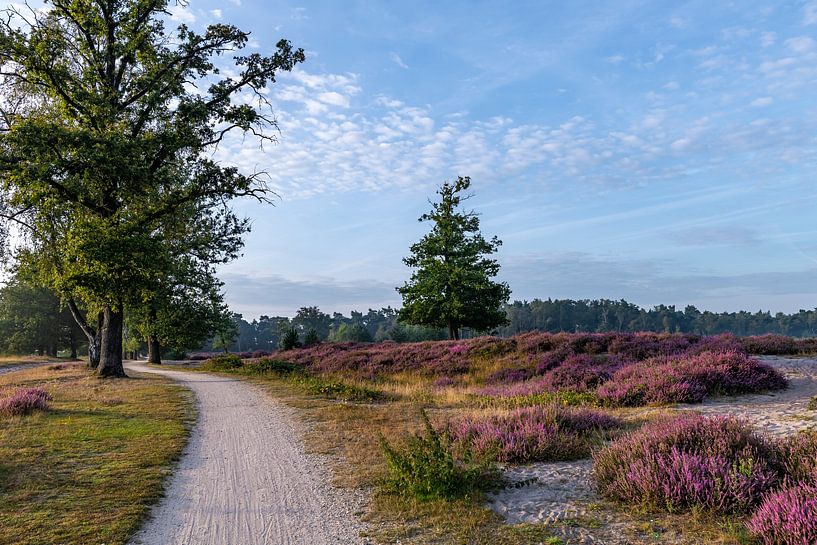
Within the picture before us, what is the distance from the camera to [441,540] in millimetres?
4406

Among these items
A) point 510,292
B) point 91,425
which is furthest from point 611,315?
point 91,425

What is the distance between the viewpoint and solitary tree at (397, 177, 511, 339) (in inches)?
1288

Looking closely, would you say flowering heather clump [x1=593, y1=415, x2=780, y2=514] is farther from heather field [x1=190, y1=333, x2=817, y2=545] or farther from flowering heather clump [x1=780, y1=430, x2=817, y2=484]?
flowering heather clump [x1=780, y1=430, x2=817, y2=484]

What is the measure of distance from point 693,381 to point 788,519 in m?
8.22

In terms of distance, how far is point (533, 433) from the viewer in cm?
694

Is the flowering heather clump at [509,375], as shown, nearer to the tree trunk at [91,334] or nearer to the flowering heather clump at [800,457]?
the flowering heather clump at [800,457]

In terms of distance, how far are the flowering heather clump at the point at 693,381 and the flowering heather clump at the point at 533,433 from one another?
3.23 meters

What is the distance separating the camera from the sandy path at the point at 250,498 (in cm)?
475

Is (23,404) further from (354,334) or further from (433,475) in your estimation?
(354,334)

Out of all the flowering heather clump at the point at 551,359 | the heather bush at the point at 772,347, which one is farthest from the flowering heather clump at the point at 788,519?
the heather bush at the point at 772,347

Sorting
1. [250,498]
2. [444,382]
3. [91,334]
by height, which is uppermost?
[91,334]

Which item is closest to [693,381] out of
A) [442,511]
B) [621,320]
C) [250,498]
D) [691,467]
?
[691,467]

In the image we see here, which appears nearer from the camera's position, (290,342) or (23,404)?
(23,404)

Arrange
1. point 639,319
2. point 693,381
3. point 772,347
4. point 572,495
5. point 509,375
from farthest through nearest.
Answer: point 639,319 → point 509,375 → point 772,347 → point 693,381 → point 572,495
